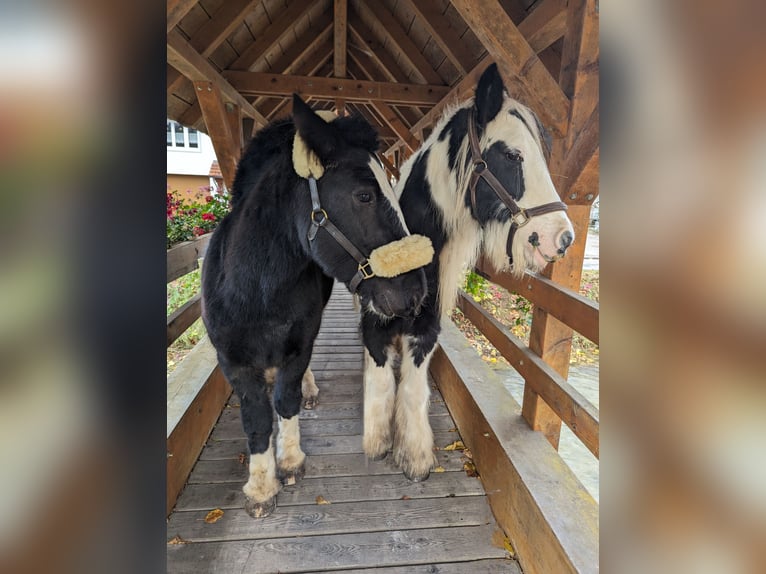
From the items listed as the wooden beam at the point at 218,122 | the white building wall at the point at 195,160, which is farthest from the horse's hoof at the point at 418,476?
the white building wall at the point at 195,160

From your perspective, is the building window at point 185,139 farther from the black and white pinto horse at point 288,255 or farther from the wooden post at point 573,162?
the wooden post at point 573,162

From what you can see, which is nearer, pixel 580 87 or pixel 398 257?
pixel 398 257

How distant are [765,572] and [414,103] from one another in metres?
5.54

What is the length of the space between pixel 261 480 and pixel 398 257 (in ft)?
4.12

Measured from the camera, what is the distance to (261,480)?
1.90 m

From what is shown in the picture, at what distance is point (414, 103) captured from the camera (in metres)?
5.21

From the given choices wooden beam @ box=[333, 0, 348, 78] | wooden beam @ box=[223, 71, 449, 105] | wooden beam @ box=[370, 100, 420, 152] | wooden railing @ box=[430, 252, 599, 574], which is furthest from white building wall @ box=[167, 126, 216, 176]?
wooden railing @ box=[430, 252, 599, 574]

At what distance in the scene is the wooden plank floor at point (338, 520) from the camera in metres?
1.65

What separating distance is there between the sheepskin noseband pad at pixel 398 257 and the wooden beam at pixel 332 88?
13.0 feet

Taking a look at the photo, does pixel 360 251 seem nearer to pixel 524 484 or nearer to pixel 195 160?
pixel 524 484

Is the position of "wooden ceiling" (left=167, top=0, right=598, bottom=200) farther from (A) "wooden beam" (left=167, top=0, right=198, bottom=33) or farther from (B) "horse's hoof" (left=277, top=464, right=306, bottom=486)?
(B) "horse's hoof" (left=277, top=464, right=306, bottom=486)

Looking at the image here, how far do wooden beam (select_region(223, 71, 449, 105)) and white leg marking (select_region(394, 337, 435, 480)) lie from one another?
3798 millimetres

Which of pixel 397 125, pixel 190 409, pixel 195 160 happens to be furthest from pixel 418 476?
pixel 195 160

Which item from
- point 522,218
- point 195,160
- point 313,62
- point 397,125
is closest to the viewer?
point 522,218
